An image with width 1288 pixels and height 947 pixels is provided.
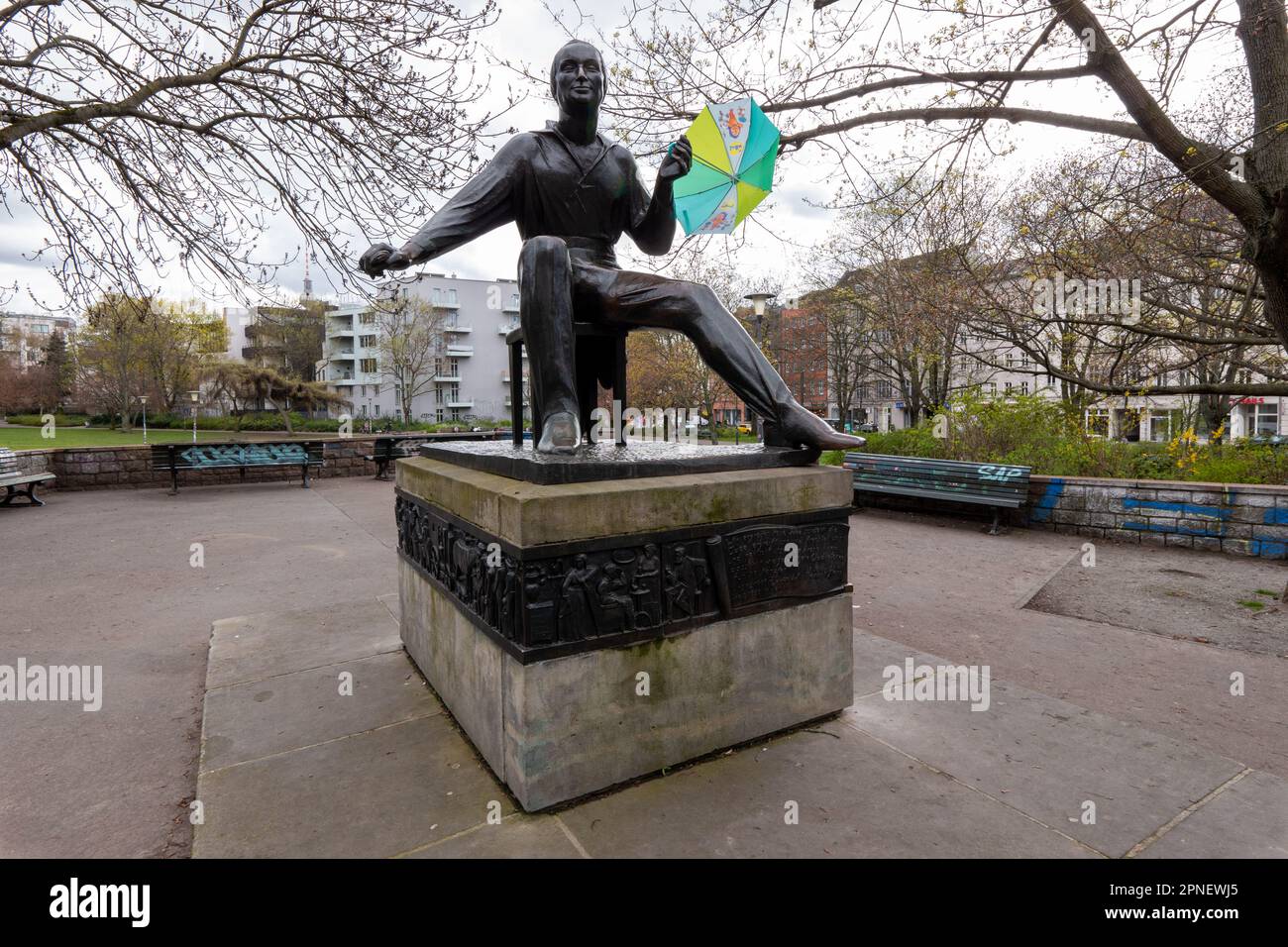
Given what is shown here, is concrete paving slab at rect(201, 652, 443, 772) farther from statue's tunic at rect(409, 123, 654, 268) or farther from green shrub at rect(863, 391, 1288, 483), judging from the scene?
green shrub at rect(863, 391, 1288, 483)

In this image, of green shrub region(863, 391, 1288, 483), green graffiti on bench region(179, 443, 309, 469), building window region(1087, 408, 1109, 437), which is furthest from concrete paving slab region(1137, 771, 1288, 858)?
green graffiti on bench region(179, 443, 309, 469)

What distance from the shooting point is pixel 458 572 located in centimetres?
280

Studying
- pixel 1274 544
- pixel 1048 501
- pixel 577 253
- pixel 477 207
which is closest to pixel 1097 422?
pixel 1048 501

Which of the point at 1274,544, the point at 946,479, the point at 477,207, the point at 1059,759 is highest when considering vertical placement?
the point at 477,207

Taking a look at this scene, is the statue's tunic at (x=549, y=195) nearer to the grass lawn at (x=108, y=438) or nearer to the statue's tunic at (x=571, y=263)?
the statue's tunic at (x=571, y=263)

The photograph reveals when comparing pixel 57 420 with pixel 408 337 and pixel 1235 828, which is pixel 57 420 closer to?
pixel 408 337

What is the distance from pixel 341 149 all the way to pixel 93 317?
3.55 meters

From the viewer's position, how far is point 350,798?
7.75ft

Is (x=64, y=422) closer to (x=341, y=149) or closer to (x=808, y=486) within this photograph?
(x=341, y=149)

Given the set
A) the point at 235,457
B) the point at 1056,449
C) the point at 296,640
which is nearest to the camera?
the point at 296,640

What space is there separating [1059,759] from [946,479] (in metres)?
6.75

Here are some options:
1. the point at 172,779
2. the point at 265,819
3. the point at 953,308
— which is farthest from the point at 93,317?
the point at 953,308

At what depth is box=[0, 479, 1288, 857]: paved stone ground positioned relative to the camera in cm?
214

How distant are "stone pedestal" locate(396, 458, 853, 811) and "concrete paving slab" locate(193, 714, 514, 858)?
14 cm
